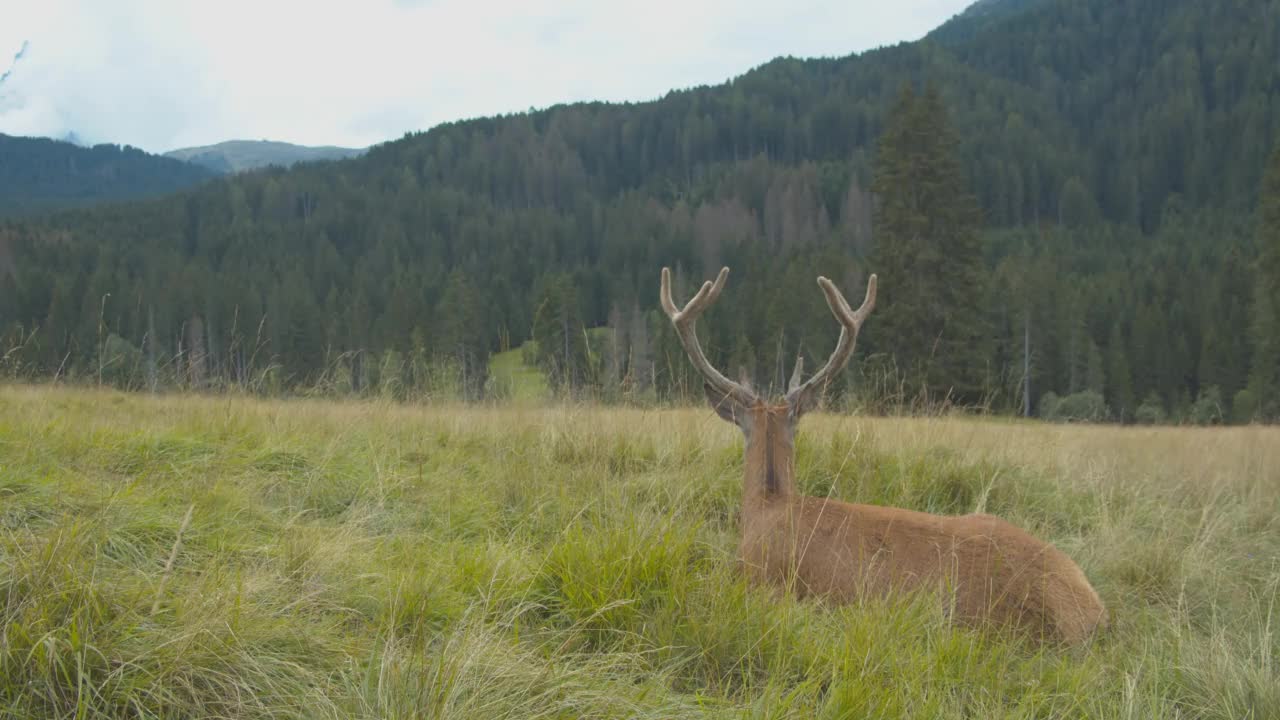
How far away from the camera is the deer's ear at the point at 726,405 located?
4.31 metres

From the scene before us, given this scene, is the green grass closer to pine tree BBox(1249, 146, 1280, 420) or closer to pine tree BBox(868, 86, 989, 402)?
pine tree BBox(868, 86, 989, 402)

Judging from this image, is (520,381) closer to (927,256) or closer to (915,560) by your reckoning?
(915,560)

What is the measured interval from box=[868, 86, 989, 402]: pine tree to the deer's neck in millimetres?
19737

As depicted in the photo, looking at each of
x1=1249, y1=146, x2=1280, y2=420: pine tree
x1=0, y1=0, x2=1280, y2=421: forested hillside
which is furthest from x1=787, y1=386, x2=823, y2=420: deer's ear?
x1=1249, y1=146, x2=1280, y2=420: pine tree

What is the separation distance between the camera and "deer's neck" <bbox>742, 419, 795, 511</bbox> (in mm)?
4074

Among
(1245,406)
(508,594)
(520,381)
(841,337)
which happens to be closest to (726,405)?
(841,337)

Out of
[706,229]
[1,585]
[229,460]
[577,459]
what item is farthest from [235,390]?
[706,229]

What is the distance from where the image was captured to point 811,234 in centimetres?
10000

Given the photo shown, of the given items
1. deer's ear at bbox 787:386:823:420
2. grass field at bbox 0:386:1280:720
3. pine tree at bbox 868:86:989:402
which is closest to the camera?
grass field at bbox 0:386:1280:720

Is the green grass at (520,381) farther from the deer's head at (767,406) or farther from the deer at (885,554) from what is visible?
the deer at (885,554)

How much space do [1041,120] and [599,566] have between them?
505 ft

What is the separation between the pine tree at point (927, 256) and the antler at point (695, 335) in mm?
19398

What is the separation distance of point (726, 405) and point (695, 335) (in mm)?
426

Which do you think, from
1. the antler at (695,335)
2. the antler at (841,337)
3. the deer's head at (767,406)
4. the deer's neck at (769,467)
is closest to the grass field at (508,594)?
the deer's neck at (769,467)
